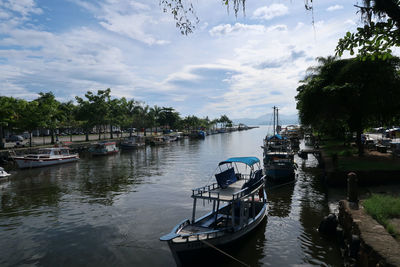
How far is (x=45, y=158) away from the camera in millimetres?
41875

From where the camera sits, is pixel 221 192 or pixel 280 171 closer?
pixel 221 192

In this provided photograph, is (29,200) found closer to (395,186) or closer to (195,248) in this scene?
(195,248)

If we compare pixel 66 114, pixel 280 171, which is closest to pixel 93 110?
pixel 66 114

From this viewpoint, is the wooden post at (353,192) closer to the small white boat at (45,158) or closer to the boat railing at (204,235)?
the boat railing at (204,235)

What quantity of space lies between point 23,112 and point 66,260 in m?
51.5

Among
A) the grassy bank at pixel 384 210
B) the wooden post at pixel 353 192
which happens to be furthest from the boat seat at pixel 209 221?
the grassy bank at pixel 384 210

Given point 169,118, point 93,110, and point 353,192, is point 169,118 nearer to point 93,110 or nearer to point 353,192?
point 93,110

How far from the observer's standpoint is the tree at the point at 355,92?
26.6 m

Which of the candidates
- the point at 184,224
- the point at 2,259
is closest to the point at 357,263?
the point at 184,224

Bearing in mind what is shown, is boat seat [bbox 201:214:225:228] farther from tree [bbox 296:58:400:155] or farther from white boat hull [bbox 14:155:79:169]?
white boat hull [bbox 14:155:79:169]

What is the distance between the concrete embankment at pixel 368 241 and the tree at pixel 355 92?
18623 mm

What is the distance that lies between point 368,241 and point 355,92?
74.0ft

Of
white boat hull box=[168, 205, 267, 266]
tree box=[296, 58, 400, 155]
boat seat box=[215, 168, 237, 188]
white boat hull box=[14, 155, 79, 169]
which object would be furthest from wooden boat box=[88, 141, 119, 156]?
white boat hull box=[168, 205, 267, 266]

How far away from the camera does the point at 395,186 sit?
2038 centimetres
